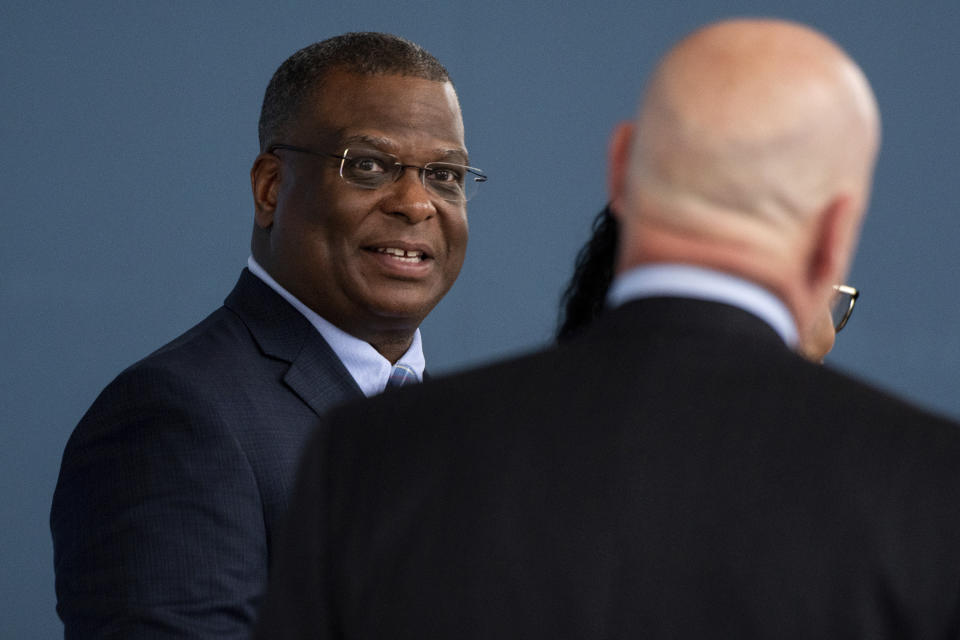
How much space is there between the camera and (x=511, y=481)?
2.87 ft

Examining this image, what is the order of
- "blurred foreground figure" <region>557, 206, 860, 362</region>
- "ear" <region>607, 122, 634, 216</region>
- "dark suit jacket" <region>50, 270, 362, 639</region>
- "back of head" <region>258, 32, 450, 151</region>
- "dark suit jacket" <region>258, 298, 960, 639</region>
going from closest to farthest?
"dark suit jacket" <region>258, 298, 960, 639</region>
"ear" <region>607, 122, 634, 216</region>
"dark suit jacket" <region>50, 270, 362, 639</region>
"blurred foreground figure" <region>557, 206, 860, 362</region>
"back of head" <region>258, 32, 450, 151</region>

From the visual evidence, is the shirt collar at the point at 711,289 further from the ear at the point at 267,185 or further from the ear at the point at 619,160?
the ear at the point at 267,185

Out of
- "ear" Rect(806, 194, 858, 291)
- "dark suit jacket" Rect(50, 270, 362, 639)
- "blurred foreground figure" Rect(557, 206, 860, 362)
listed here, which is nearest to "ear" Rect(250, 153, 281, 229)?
"dark suit jacket" Rect(50, 270, 362, 639)

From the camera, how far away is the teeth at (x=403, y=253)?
6.40 ft

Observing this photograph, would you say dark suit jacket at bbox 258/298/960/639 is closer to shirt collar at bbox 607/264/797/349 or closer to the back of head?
shirt collar at bbox 607/264/797/349

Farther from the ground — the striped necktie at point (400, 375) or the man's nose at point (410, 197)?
the man's nose at point (410, 197)

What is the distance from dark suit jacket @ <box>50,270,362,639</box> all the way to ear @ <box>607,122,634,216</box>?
0.81m

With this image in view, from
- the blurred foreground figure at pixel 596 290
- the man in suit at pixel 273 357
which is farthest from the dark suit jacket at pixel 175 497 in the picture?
the blurred foreground figure at pixel 596 290

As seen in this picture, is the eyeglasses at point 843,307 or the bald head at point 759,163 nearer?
the bald head at point 759,163

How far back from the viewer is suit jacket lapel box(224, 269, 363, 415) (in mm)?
1844

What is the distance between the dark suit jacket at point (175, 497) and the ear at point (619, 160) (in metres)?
0.81

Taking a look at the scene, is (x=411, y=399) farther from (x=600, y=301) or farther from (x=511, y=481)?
(x=600, y=301)

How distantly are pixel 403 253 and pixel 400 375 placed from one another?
191 millimetres

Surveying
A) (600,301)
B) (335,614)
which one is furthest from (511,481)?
(600,301)
